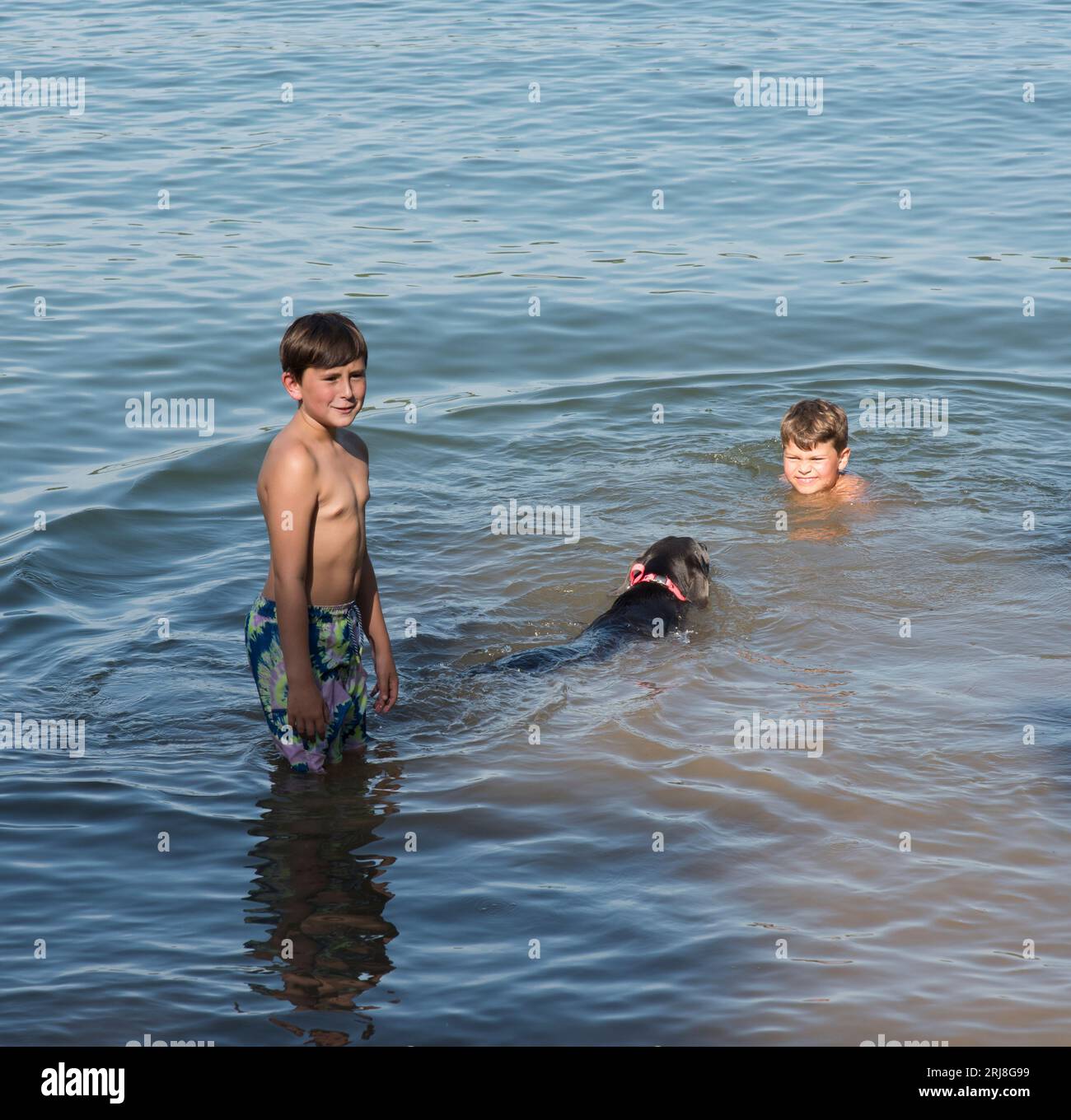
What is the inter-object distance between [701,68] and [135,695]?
14.8m

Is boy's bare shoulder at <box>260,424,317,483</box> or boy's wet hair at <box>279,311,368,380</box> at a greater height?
boy's wet hair at <box>279,311,368,380</box>

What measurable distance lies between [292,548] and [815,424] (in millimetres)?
4161

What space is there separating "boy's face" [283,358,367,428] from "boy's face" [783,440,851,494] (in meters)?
4.03

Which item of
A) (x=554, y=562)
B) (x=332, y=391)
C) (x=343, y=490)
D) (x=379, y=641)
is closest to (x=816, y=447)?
(x=554, y=562)

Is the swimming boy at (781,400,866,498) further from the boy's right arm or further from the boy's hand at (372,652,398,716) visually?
the boy's right arm

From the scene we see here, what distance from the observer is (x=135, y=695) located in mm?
6445

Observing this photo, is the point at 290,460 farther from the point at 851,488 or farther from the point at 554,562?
the point at 851,488

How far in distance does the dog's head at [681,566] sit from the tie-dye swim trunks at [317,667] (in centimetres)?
203

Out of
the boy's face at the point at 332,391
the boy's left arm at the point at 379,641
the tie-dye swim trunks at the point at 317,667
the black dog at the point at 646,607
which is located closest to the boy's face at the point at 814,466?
the black dog at the point at 646,607

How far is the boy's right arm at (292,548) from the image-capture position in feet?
16.0

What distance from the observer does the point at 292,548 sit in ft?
16.0

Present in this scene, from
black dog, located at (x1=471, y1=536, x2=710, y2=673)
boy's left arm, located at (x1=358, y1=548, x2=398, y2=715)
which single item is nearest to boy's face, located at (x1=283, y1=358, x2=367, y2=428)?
boy's left arm, located at (x1=358, y1=548, x2=398, y2=715)

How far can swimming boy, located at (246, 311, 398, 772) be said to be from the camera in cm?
483

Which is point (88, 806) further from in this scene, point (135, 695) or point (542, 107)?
point (542, 107)
